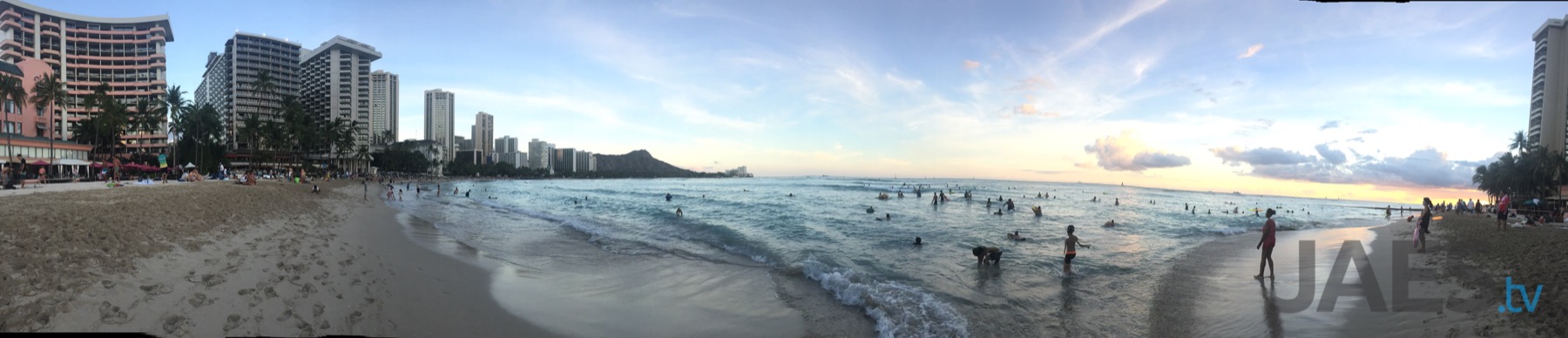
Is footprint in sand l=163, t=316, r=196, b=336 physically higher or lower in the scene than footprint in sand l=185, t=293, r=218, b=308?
lower

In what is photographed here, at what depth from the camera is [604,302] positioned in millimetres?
9609

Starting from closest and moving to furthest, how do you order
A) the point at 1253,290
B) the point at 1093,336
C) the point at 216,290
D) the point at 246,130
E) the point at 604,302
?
1. the point at 216,290
2. the point at 1093,336
3. the point at 604,302
4. the point at 1253,290
5. the point at 246,130

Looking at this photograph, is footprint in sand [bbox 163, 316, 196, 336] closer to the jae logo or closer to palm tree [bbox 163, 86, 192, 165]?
the jae logo

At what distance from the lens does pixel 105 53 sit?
91.2m

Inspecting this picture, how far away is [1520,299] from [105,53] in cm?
15432

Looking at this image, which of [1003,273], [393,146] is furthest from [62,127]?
[1003,273]

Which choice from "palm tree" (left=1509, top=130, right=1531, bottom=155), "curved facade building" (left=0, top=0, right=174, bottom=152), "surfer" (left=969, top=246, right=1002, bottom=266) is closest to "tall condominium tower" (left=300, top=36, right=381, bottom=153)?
"curved facade building" (left=0, top=0, right=174, bottom=152)

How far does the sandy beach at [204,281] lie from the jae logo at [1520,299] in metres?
14.4

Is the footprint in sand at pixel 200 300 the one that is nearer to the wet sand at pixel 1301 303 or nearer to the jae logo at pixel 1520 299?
the wet sand at pixel 1301 303

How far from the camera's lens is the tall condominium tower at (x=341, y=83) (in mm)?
136125

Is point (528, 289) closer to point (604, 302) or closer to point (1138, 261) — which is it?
point (604, 302)

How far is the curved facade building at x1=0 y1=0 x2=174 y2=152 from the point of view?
84000 mm

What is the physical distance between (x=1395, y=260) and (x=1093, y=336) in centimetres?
1334

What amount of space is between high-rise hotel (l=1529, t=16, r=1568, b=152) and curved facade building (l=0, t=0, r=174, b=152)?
629 feet
